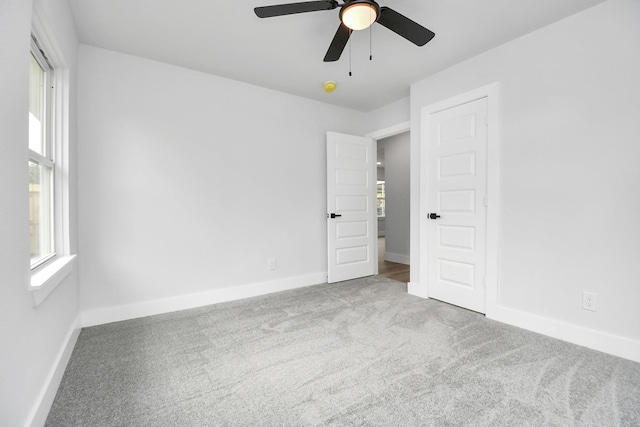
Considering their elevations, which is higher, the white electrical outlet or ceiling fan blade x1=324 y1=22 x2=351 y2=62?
ceiling fan blade x1=324 y1=22 x2=351 y2=62

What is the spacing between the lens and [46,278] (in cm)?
146

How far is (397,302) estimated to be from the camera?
3.12 metres

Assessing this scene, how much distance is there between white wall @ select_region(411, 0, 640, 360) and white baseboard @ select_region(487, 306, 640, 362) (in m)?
0.02

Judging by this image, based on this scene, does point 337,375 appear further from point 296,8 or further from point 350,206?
point 350,206

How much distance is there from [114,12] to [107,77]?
2.31ft

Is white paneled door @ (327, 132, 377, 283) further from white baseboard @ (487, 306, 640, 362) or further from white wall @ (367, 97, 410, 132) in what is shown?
white baseboard @ (487, 306, 640, 362)

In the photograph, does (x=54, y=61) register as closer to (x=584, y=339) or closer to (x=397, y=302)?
(x=397, y=302)

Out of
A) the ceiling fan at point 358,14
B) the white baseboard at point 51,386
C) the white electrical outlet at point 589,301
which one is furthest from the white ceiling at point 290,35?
the white baseboard at point 51,386

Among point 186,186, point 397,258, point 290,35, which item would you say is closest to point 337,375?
point 186,186

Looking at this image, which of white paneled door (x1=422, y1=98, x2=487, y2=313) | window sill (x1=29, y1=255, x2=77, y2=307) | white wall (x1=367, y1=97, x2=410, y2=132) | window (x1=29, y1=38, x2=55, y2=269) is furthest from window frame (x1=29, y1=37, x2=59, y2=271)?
white wall (x1=367, y1=97, x2=410, y2=132)

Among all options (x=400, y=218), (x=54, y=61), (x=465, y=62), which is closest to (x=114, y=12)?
(x=54, y=61)

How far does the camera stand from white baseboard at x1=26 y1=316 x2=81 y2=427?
131 centimetres

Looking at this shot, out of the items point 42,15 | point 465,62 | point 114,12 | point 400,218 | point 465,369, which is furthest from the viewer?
point 400,218

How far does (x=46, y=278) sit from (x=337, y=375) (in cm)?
172
